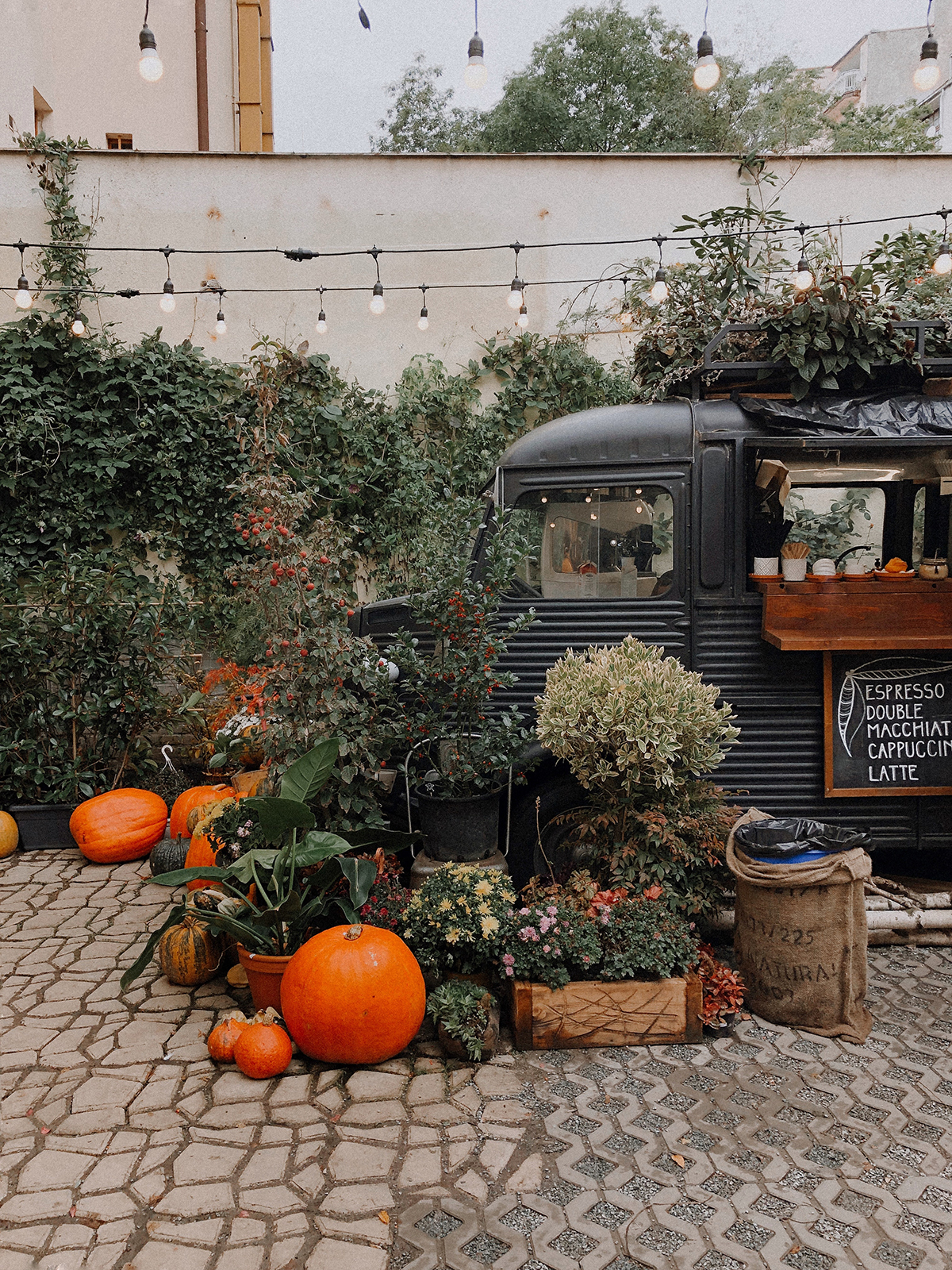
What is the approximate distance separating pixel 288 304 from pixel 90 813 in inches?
204

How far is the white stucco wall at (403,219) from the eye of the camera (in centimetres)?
852

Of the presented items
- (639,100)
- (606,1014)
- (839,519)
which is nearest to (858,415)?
(839,519)

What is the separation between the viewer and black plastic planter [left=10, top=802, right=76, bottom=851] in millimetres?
6406

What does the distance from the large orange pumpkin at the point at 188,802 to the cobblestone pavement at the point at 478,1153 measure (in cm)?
184

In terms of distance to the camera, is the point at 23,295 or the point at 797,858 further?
the point at 23,295

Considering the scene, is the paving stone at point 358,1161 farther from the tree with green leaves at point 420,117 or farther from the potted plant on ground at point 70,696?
the tree with green leaves at point 420,117

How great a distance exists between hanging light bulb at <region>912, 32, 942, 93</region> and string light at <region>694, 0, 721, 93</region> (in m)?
1.12

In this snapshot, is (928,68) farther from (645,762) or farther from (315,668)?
(315,668)

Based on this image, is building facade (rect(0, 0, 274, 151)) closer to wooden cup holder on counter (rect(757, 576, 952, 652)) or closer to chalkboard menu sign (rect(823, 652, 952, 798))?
wooden cup holder on counter (rect(757, 576, 952, 652))

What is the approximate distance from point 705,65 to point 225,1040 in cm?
515

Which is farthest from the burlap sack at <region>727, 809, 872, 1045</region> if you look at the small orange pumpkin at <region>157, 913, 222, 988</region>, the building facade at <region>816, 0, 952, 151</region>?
the building facade at <region>816, 0, 952, 151</region>

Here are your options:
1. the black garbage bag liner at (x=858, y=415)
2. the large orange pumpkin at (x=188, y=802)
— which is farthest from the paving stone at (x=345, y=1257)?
the black garbage bag liner at (x=858, y=415)

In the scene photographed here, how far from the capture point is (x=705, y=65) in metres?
4.54

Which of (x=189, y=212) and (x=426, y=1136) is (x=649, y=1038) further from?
(x=189, y=212)
